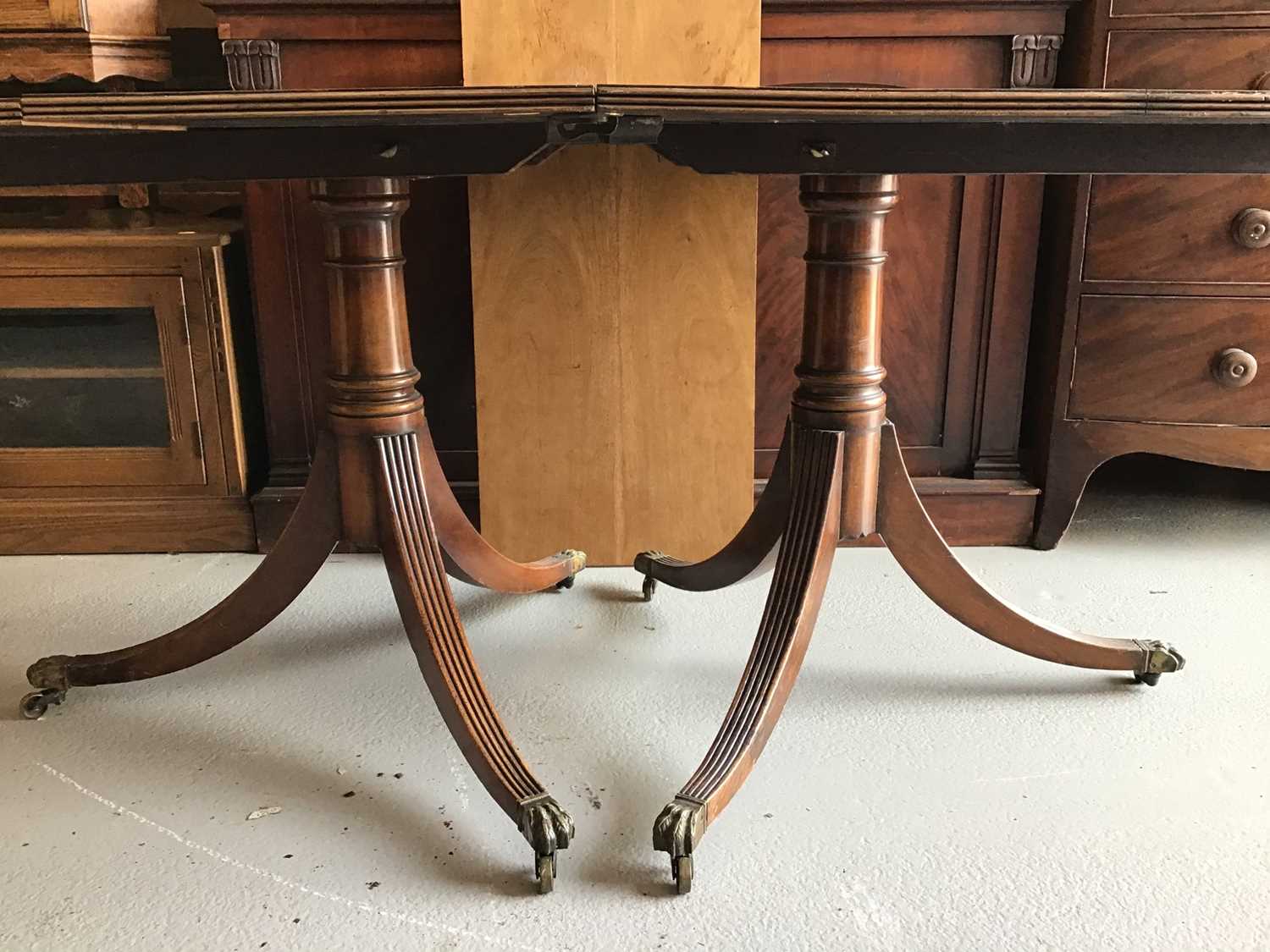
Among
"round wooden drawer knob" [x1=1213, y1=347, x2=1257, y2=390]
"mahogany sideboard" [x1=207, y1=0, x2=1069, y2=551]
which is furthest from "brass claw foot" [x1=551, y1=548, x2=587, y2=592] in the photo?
"round wooden drawer knob" [x1=1213, y1=347, x2=1257, y2=390]

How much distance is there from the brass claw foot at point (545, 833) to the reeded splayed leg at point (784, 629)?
0.29ft

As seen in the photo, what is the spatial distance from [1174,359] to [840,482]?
0.81 metres

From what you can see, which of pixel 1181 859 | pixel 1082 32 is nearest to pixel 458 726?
pixel 1181 859

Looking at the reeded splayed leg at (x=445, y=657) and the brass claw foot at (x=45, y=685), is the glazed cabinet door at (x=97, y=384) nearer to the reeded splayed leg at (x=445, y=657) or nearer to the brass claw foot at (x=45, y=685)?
the brass claw foot at (x=45, y=685)

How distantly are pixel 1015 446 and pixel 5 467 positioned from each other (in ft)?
5.73

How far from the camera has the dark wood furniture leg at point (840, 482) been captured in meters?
1.18

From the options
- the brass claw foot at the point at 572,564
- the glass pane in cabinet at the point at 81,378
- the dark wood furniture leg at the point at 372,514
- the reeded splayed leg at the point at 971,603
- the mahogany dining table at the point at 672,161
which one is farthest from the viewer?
the glass pane in cabinet at the point at 81,378

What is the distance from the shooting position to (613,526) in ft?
5.76

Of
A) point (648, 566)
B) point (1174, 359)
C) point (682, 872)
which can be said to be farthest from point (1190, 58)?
point (682, 872)

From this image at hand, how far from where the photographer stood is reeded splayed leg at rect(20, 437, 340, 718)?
130 centimetres

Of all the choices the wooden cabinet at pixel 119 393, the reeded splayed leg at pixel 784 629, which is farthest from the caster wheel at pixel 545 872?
the wooden cabinet at pixel 119 393

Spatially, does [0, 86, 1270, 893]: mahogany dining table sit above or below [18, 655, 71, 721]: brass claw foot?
above

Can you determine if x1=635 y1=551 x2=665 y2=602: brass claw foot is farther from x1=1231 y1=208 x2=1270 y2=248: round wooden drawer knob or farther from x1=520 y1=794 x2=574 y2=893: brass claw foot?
x1=1231 y1=208 x2=1270 y2=248: round wooden drawer knob

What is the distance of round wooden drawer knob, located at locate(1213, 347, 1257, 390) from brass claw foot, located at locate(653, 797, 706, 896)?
47.7 inches
